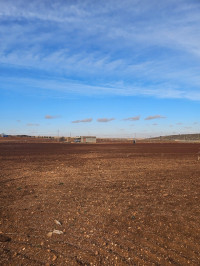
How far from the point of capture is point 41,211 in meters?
7.19

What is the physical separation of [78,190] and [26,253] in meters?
5.32

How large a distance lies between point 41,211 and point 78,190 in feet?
9.54

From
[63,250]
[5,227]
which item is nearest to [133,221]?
[63,250]

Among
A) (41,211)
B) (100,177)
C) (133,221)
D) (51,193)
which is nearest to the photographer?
(133,221)

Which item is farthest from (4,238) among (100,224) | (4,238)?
(100,224)

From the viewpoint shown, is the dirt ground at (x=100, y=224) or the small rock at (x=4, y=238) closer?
the dirt ground at (x=100, y=224)

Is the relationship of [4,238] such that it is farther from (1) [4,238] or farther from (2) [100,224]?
(2) [100,224]

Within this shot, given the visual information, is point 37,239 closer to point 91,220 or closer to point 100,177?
point 91,220

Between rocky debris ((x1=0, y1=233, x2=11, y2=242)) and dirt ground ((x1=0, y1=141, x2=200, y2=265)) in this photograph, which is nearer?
dirt ground ((x1=0, y1=141, x2=200, y2=265))

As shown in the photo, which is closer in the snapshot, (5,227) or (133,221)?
(5,227)

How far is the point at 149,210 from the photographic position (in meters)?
7.38

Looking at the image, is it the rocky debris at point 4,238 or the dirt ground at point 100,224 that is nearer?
the dirt ground at point 100,224

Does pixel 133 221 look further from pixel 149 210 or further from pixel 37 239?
pixel 37 239

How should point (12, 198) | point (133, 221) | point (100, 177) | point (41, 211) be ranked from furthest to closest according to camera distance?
point (100, 177) → point (12, 198) → point (41, 211) → point (133, 221)
